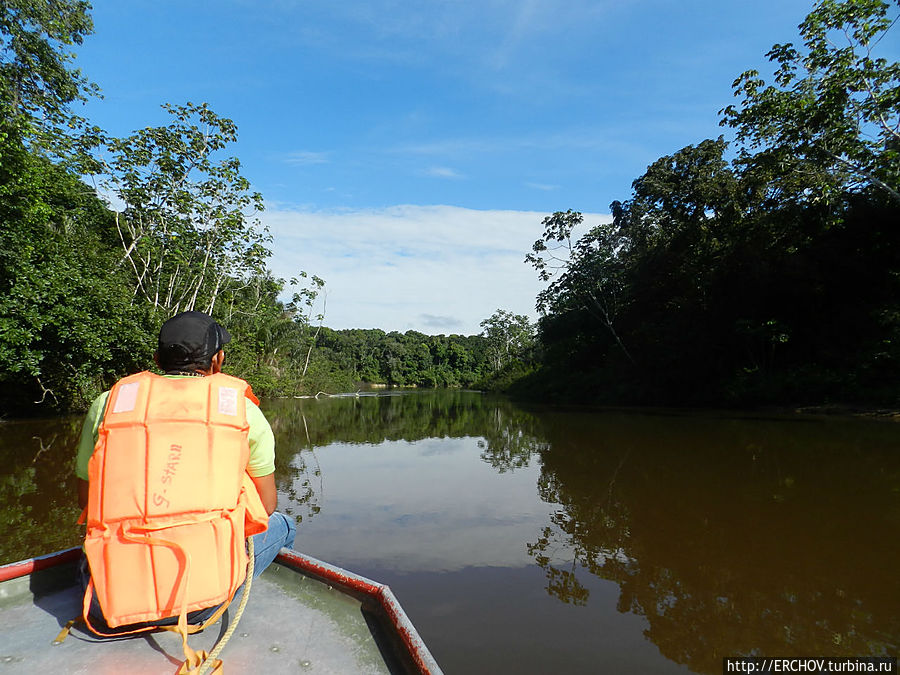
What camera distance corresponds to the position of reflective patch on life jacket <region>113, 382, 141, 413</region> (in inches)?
64.5

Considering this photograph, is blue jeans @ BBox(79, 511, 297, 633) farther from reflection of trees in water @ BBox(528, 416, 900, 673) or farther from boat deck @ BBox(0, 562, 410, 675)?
reflection of trees in water @ BBox(528, 416, 900, 673)

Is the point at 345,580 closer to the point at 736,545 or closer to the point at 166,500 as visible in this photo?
the point at 166,500

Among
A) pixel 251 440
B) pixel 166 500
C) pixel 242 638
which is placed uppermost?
pixel 251 440

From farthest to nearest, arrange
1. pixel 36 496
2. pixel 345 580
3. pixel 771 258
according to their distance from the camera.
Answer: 1. pixel 771 258
2. pixel 36 496
3. pixel 345 580

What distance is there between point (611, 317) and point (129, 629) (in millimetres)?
28140

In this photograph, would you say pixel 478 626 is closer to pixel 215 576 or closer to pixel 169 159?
pixel 215 576

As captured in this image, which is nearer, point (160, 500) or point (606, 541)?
point (160, 500)

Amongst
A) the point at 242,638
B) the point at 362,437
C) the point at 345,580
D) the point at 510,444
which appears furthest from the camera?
the point at 362,437

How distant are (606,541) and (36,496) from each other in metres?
5.89

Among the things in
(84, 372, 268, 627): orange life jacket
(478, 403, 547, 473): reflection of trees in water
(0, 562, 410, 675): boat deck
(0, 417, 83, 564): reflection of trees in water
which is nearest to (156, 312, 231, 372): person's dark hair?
(84, 372, 268, 627): orange life jacket

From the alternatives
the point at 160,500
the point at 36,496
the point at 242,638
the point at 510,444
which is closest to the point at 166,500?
the point at 160,500

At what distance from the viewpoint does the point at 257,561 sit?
2236 mm

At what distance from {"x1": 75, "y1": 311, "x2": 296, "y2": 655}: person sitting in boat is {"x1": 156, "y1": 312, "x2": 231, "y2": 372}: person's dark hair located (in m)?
0.09

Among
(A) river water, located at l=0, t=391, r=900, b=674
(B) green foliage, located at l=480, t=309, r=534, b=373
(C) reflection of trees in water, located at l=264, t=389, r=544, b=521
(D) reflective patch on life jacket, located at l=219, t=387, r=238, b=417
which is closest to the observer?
(D) reflective patch on life jacket, located at l=219, t=387, r=238, b=417
